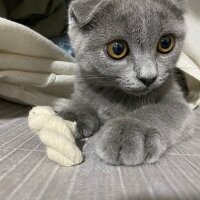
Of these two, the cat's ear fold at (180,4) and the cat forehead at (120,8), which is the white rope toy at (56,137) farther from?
the cat's ear fold at (180,4)

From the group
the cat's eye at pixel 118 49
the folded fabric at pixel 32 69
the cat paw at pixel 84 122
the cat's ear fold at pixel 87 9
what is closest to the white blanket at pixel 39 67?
the folded fabric at pixel 32 69

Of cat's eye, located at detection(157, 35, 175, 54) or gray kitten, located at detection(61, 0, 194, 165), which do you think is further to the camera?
cat's eye, located at detection(157, 35, 175, 54)

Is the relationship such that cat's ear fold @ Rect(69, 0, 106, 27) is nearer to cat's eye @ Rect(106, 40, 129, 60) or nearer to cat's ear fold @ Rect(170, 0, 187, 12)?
cat's eye @ Rect(106, 40, 129, 60)

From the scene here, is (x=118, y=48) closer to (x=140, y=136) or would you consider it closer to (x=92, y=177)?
(x=140, y=136)

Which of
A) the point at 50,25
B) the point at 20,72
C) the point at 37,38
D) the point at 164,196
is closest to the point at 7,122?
the point at 20,72

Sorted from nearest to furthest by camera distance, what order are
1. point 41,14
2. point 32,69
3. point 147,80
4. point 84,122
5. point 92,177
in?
1. point 92,177
2. point 147,80
3. point 84,122
4. point 32,69
5. point 41,14

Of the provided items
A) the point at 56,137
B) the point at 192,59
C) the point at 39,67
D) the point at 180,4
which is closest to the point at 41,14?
the point at 39,67

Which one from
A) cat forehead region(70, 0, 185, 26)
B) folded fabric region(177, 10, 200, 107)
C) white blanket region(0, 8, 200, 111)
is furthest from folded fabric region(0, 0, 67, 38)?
cat forehead region(70, 0, 185, 26)
